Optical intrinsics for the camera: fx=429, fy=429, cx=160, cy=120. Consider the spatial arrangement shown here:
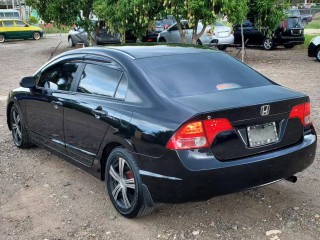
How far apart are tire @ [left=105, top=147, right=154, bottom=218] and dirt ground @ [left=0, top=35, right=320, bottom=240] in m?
0.13

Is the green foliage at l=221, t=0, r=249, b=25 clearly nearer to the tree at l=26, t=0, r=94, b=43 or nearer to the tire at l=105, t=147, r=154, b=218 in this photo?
the tree at l=26, t=0, r=94, b=43

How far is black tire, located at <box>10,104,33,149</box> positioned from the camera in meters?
5.84

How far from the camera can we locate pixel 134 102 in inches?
147

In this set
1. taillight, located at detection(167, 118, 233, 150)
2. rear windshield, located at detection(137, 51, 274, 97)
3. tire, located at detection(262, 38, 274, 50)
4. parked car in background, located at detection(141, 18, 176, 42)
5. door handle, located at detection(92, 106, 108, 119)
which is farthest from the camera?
parked car in background, located at detection(141, 18, 176, 42)

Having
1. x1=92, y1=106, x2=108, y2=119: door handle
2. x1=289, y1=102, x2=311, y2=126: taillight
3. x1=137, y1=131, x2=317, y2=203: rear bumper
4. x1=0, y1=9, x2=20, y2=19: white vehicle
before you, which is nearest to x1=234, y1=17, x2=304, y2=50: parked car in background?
x1=289, y1=102, x2=311, y2=126: taillight

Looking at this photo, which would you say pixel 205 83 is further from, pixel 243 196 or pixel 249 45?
pixel 249 45

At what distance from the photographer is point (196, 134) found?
10.7 feet

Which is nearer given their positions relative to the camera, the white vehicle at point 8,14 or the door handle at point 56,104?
the door handle at point 56,104

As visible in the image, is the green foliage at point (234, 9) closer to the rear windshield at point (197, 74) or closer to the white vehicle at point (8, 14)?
the rear windshield at point (197, 74)

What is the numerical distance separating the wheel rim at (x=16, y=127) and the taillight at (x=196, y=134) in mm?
3412

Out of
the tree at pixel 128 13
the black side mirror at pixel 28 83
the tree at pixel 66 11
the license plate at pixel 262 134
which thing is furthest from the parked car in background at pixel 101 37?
the license plate at pixel 262 134

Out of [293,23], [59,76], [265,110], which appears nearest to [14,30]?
[293,23]

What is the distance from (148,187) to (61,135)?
166cm

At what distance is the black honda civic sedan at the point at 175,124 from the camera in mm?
3309
